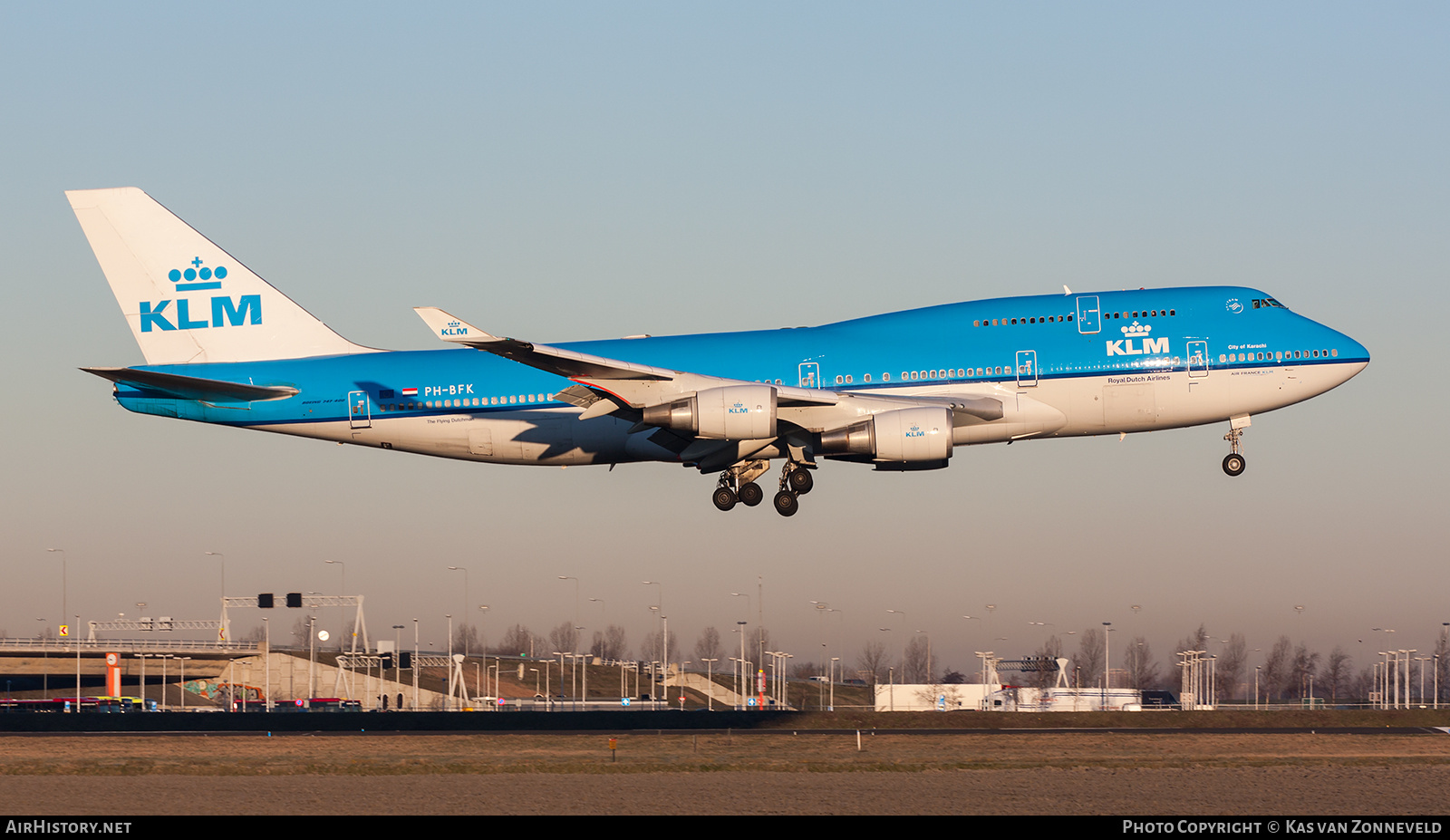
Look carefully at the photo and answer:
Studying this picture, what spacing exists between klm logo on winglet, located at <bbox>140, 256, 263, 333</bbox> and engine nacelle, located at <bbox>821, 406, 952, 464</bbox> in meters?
21.3

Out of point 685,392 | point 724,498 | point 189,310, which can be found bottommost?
point 724,498

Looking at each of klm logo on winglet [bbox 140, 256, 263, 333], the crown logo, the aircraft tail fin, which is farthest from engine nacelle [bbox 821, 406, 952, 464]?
the crown logo

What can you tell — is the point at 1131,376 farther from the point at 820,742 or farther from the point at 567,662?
the point at 567,662

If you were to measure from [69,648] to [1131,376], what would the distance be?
106200 millimetres

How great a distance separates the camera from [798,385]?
1722 inches

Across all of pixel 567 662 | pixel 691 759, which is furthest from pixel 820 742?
pixel 567 662

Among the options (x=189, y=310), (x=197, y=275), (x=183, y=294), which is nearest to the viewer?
(x=189, y=310)

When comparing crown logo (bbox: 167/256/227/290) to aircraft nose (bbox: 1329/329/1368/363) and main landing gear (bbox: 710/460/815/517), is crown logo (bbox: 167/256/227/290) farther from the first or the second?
aircraft nose (bbox: 1329/329/1368/363)

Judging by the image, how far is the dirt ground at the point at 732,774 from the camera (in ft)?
104

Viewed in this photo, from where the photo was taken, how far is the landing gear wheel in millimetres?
45781

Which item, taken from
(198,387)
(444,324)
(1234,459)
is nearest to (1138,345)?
(1234,459)

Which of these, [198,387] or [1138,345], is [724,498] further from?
[198,387]

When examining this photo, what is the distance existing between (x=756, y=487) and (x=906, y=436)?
657 cm

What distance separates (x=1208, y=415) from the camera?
4350cm
